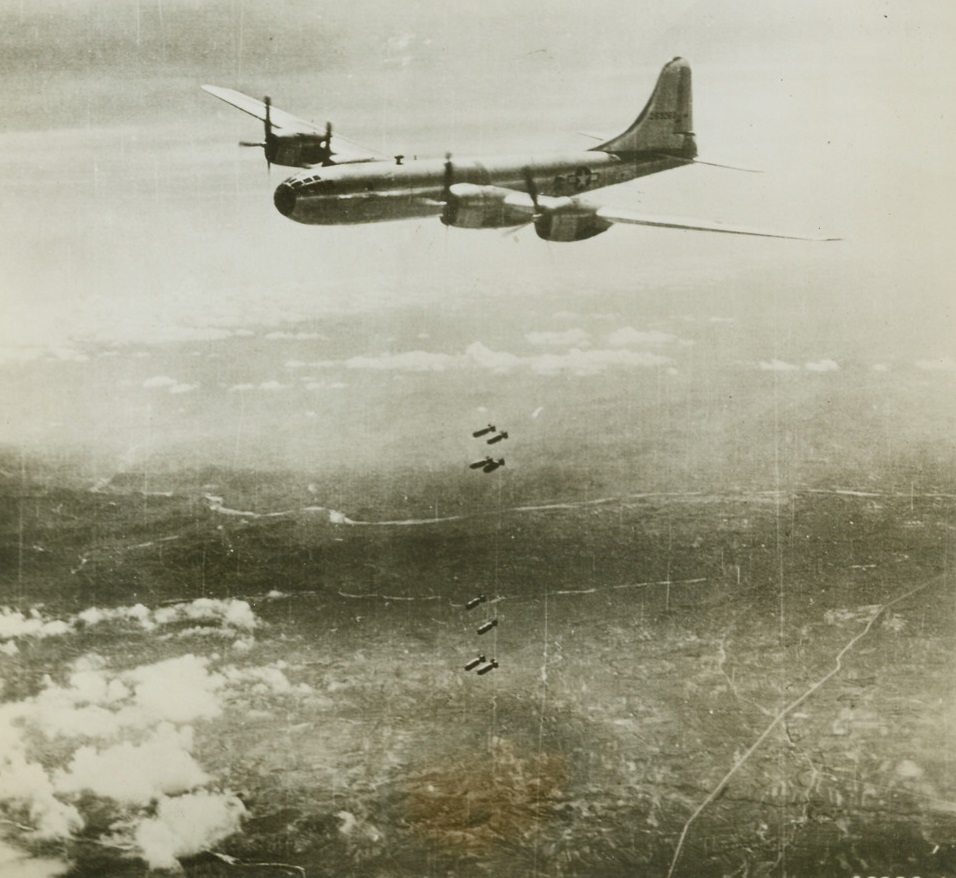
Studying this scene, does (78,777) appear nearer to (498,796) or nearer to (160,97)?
(498,796)

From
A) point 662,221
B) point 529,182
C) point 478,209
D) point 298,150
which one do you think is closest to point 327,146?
point 298,150

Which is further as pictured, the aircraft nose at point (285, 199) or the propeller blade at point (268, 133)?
the propeller blade at point (268, 133)

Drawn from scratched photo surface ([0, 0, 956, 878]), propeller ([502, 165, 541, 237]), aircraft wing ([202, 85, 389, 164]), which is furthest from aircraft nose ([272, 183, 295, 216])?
propeller ([502, 165, 541, 237])

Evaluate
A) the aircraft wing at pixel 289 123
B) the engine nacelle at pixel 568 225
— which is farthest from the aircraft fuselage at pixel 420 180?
the engine nacelle at pixel 568 225

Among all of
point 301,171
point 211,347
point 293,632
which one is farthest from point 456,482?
point 301,171

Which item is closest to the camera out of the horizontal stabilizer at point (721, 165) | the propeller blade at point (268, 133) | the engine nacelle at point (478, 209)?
the engine nacelle at point (478, 209)

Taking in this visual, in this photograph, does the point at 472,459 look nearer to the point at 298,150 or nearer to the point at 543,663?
the point at 543,663

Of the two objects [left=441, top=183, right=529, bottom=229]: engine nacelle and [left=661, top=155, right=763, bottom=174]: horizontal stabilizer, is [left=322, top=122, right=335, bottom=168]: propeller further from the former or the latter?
[left=661, top=155, right=763, bottom=174]: horizontal stabilizer

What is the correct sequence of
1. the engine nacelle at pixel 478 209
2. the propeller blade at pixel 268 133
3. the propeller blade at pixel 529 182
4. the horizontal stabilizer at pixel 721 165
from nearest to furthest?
1. the engine nacelle at pixel 478 209
2. the propeller blade at pixel 268 133
3. the propeller blade at pixel 529 182
4. the horizontal stabilizer at pixel 721 165

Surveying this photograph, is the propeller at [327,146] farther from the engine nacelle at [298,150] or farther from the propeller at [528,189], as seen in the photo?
the propeller at [528,189]
